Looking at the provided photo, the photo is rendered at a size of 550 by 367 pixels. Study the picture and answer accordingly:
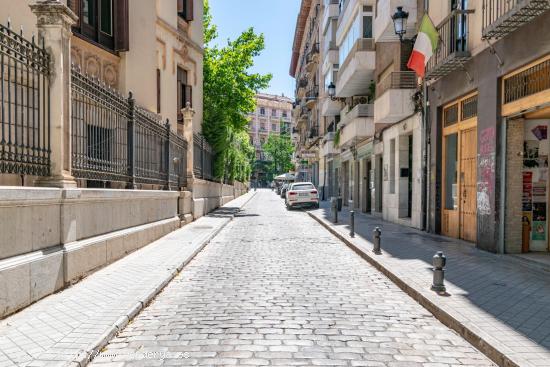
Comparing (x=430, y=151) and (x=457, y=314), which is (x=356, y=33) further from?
(x=457, y=314)

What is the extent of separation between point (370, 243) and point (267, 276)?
4.60 metres

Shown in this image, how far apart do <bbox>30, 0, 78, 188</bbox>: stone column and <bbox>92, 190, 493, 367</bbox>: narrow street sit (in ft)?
7.54

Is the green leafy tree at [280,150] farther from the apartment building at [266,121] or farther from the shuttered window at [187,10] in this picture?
the shuttered window at [187,10]

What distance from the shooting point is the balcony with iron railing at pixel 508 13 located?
8031mm

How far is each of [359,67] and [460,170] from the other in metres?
9.58

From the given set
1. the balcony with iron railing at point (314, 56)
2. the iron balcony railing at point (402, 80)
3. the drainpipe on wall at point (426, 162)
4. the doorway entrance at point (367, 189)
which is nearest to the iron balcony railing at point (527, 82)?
the drainpipe on wall at point (426, 162)

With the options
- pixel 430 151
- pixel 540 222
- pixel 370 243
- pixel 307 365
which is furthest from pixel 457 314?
pixel 430 151

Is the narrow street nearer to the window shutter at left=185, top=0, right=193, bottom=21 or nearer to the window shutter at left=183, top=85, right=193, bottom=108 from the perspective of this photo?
the window shutter at left=183, top=85, right=193, bottom=108

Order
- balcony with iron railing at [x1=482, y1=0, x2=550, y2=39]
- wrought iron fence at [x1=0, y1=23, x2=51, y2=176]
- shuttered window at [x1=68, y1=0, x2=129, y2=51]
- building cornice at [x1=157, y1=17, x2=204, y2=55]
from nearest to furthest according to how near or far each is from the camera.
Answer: wrought iron fence at [x1=0, y1=23, x2=51, y2=176] → balcony with iron railing at [x1=482, y1=0, x2=550, y2=39] → shuttered window at [x1=68, y1=0, x2=129, y2=51] → building cornice at [x1=157, y1=17, x2=204, y2=55]

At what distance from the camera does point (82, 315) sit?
17.3 feet

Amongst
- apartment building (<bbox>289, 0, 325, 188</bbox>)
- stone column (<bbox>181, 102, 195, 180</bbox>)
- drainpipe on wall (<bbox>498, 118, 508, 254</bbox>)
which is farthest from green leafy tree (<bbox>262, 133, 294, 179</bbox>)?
drainpipe on wall (<bbox>498, 118, 508, 254</bbox>)

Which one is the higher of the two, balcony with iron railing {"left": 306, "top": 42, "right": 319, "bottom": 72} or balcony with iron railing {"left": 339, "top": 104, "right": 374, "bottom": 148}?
balcony with iron railing {"left": 306, "top": 42, "right": 319, "bottom": 72}

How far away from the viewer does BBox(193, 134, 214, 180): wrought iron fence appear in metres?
19.5

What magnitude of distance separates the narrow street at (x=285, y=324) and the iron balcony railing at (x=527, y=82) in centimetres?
456
